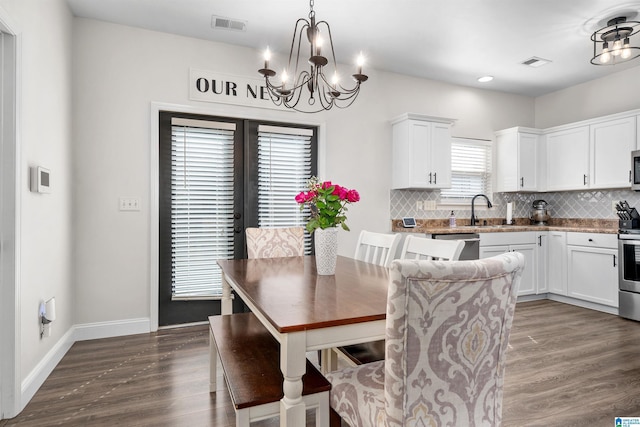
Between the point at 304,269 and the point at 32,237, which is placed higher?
the point at 32,237

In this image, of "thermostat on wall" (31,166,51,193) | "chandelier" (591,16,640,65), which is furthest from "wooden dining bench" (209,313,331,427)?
"chandelier" (591,16,640,65)

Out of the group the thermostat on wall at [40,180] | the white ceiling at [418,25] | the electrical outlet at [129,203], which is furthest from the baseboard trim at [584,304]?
the thermostat on wall at [40,180]

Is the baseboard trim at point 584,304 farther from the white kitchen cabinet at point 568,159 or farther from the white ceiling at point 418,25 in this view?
the white ceiling at point 418,25

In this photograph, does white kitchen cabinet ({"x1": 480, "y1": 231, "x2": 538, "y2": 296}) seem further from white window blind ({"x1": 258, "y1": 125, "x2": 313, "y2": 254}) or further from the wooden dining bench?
the wooden dining bench

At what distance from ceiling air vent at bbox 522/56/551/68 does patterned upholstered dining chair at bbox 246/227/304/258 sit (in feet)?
10.6

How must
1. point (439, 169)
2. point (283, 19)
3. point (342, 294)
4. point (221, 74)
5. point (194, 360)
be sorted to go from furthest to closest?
point (439, 169) → point (221, 74) → point (283, 19) → point (194, 360) → point (342, 294)

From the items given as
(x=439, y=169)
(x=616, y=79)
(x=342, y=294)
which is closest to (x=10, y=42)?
(x=342, y=294)

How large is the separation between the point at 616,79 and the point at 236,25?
443 centimetres

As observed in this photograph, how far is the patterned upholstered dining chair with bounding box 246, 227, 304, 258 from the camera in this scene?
2.72 meters

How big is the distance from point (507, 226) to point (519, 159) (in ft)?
3.00

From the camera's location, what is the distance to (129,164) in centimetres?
320

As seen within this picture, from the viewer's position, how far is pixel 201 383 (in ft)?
7.41

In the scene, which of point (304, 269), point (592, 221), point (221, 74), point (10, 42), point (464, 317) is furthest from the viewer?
point (592, 221)

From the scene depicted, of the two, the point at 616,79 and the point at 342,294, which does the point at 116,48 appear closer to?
the point at 342,294
